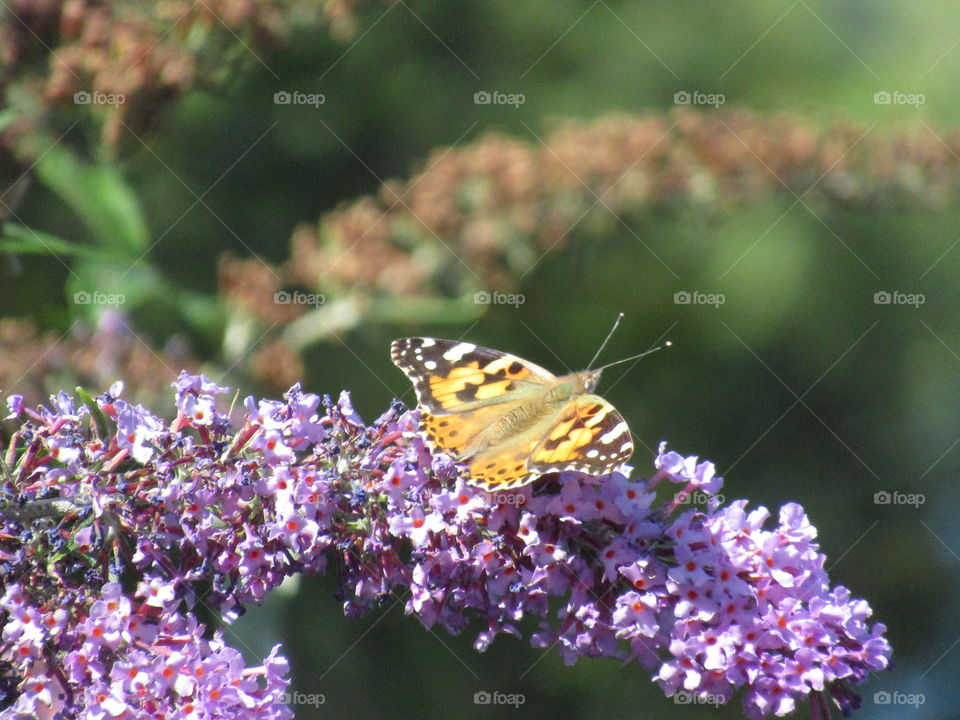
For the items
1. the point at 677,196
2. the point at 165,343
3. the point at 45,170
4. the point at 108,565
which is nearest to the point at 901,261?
the point at 677,196

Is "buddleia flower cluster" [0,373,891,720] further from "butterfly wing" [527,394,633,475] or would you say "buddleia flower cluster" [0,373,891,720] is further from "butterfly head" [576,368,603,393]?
"butterfly head" [576,368,603,393]

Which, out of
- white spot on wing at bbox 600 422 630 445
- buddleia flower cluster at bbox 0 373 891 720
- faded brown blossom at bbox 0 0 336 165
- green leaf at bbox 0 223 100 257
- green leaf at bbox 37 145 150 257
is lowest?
buddleia flower cluster at bbox 0 373 891 720

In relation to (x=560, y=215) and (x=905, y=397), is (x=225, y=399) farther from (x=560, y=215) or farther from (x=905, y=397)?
(x=905, y=397)

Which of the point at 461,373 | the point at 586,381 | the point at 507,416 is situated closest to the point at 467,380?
the point at 461,373

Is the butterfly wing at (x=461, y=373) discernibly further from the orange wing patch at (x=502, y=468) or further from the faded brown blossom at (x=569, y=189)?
the faded brown blossom at (x=569, y=189)

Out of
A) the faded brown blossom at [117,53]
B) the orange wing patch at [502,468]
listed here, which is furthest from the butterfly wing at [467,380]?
the faded brown blossom at [117,53]

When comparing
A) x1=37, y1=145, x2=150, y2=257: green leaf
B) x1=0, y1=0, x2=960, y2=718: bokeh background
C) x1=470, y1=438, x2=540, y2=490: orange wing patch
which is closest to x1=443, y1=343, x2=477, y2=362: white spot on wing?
x1=470, y1=438, x2=540, y2=490: orange wing patch

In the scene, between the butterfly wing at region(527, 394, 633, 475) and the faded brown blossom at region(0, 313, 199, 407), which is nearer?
the butterfly wing at region(527, 394, 633, 475)
